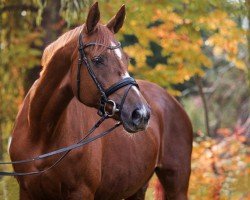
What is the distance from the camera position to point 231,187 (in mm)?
8703

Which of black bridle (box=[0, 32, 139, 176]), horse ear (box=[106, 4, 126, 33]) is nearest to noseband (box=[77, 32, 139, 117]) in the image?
black bridle (box=[0, 32, 139, 176])

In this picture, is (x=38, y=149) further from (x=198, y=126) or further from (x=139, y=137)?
(x=198, y=126)

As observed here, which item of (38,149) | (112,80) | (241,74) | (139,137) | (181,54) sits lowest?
(241,74)

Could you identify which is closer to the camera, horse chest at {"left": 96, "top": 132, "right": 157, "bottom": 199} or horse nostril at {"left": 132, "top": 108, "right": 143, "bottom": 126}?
horse nostril at {"left": 132, "top": 108, "right": 143, "bottom": 126}

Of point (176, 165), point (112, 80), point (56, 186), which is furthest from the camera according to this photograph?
point (176, 165)

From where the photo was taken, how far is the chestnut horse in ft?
13.1

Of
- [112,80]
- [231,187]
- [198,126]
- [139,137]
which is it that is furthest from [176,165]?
[198,126]

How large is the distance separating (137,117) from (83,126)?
Result: 83 centimetres

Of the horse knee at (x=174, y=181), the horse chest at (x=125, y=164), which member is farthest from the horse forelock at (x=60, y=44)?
the horse knee at (x=174, y=181)

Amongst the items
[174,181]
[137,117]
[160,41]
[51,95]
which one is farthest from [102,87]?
[160,41]

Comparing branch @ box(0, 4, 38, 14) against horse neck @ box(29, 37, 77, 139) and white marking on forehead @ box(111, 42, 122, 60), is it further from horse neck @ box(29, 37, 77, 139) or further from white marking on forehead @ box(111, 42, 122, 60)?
white marking on forehead @ box(111, 42, 122, 60)

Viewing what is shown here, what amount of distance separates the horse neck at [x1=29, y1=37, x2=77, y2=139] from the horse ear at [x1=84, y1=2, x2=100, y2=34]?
0.17 m

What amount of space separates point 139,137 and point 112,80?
137 cm

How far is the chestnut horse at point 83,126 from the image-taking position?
158 inches
